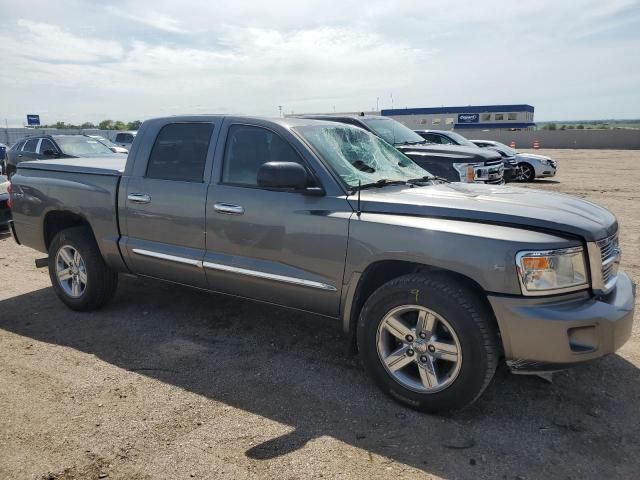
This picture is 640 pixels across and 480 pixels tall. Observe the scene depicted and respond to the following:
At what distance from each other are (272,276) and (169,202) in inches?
45.8

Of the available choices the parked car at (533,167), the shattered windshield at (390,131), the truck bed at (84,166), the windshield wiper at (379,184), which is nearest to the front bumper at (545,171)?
the parked car at (533,167)

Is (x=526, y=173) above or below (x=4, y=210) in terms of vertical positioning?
above

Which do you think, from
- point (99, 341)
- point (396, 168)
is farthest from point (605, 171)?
point (99, 341)

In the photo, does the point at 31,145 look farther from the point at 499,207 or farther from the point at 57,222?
the point at 499,207

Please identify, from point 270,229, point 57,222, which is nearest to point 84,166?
point 57,222

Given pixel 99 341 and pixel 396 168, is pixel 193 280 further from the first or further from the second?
pixel 396 168

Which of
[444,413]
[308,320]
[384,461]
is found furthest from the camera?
[308,320]

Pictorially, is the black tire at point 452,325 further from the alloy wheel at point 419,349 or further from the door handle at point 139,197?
the door handle at point 139,197

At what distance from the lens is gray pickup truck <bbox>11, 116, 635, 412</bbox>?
10.0 feet

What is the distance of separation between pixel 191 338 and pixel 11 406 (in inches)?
57.3

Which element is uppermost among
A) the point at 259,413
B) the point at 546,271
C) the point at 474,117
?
the point at 474,117

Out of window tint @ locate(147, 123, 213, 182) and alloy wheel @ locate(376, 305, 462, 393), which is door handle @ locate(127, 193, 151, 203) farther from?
alloy wheel @ locate(376, 305, 462, 393)

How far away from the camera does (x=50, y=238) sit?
18.2 ft

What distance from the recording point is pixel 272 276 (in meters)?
3.95
